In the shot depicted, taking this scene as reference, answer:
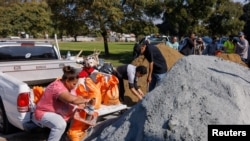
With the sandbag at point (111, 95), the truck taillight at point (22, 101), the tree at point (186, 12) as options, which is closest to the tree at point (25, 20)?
the tree at point (186, 12)

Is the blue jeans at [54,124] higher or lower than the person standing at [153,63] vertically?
lower

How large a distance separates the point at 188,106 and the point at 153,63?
3.46 meters

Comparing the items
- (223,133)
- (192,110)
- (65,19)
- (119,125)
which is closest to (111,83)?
(119,125)

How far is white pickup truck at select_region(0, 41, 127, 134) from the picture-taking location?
18.3ft

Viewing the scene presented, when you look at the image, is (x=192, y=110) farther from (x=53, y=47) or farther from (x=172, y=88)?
(x=53, y=47)

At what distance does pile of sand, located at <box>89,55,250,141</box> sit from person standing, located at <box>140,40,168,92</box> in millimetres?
2329

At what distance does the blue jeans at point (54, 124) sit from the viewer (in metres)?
5.04

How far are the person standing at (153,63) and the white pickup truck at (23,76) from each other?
47.8 inches

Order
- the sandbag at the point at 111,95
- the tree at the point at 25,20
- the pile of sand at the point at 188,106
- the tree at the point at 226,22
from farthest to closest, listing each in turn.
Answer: the tree at the point at 25,20, the tree at the point at 226,22, the sandbag at the point at 111,95, the pile of sand at the point at 188,106

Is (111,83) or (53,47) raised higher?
(53,47)

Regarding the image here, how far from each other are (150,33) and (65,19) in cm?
691

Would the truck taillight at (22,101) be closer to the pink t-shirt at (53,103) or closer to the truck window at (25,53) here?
the pink t-shirt at (53,103)

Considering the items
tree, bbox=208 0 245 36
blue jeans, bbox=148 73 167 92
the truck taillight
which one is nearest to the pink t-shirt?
the truck taillight

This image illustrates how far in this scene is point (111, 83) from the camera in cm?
642
